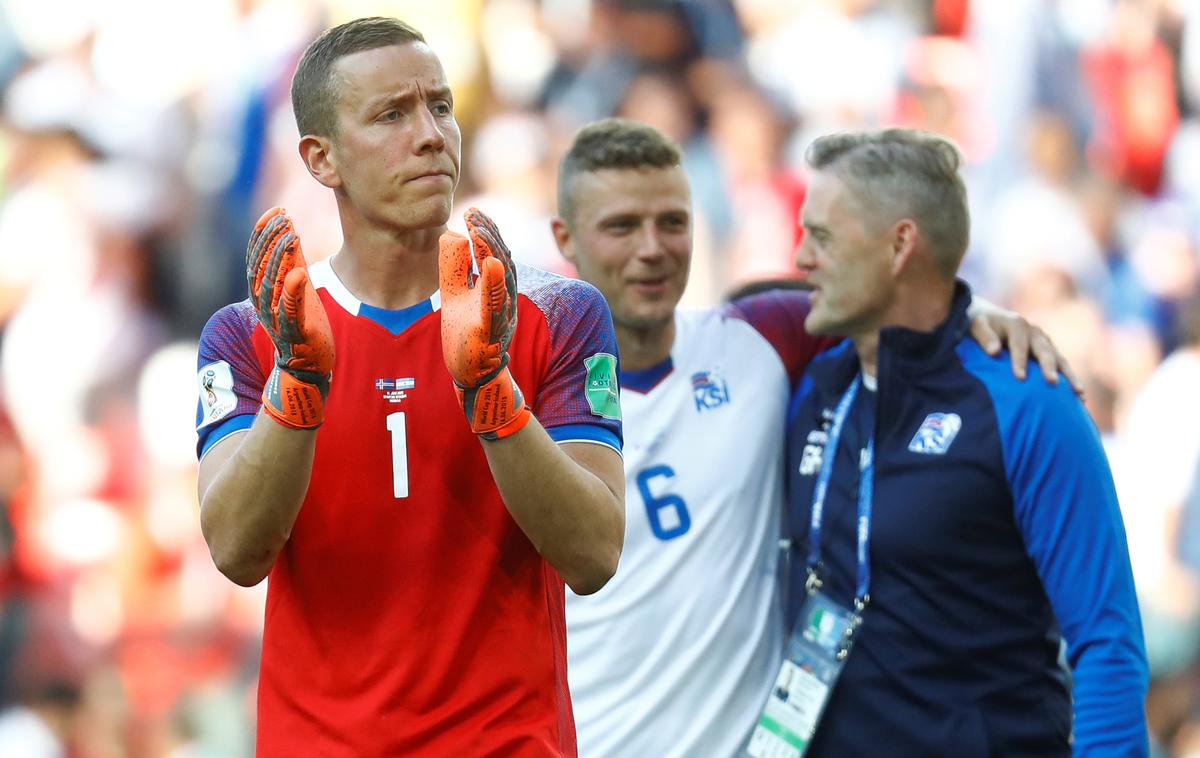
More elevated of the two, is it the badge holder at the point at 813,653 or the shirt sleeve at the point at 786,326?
the shirt sleeve at the point at 786,326

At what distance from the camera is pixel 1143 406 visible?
655 centimetres

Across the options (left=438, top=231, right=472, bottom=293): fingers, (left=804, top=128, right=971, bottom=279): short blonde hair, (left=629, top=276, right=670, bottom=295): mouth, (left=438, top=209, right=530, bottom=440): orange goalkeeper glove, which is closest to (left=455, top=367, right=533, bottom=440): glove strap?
(left=438, top=209, right=530, bottom=440): orange goalkeeper glove

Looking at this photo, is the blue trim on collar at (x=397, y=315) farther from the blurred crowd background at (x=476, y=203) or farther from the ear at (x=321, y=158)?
the blurred crowd background at (x=476, y=203)

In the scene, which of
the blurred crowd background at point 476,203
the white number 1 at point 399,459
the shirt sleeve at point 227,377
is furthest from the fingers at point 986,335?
the blurred crowd background at point 476,203

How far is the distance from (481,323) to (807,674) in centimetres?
137

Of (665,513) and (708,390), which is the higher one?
(708,390)

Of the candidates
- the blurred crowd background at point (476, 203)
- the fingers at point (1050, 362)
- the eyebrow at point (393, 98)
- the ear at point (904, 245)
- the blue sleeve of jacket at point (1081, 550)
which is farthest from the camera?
the blurred crowd background at point (476, 203)

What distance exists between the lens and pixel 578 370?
6.75 feet

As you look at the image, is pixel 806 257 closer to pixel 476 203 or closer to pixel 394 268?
pixel 394 268

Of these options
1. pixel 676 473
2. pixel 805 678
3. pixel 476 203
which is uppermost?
pixel 476 203

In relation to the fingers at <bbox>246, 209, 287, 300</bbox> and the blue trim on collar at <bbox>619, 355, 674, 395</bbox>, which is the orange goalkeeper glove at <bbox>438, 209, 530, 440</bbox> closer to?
the fingers at <bbox>246, 209, 287, 300</bbox>

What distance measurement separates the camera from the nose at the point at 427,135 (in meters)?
2.01

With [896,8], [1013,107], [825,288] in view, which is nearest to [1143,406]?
[1013,107]

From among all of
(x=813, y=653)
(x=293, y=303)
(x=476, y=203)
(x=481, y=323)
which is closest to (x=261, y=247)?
(x=293, y=303)
